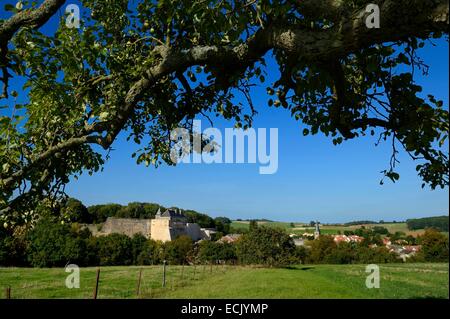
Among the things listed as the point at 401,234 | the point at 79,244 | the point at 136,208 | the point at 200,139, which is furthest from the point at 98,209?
the point at 200,139

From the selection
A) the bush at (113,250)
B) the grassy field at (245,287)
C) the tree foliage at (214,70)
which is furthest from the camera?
the bush at (113,250)

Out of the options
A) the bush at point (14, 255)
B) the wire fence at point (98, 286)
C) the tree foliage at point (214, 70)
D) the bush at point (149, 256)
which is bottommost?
the bush at point (149, 256)

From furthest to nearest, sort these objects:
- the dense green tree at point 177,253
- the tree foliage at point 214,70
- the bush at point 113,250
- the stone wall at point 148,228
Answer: the stone wall at point 148,228
the dense green tree at point 177,253
the bush at point 113,250
the tree foliage at point 214,70

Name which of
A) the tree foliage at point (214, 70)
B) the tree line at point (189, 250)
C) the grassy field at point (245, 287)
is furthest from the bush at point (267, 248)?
the tree foliage at point (214, 70)

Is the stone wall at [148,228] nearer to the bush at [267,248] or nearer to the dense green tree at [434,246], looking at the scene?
the bush at [267,248]

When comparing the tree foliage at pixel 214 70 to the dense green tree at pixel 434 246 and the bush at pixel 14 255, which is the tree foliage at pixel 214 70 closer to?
the bush at pixel 14 255

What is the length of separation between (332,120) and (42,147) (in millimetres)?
5921

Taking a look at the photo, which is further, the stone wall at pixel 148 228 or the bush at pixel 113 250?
the stone wall at pixel 148 228

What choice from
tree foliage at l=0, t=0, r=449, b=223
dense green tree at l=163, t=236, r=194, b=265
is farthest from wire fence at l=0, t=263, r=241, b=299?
dense green tree at l=163, t=236, r=194, b=265

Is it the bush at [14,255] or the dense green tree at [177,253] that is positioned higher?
the bush at [14,255]

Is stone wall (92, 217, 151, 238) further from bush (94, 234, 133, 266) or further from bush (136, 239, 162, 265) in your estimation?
bush (136, 239, 162, 265)

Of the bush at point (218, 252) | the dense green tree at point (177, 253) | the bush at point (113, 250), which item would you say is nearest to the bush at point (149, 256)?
the dense green tree at point (177, 253)
